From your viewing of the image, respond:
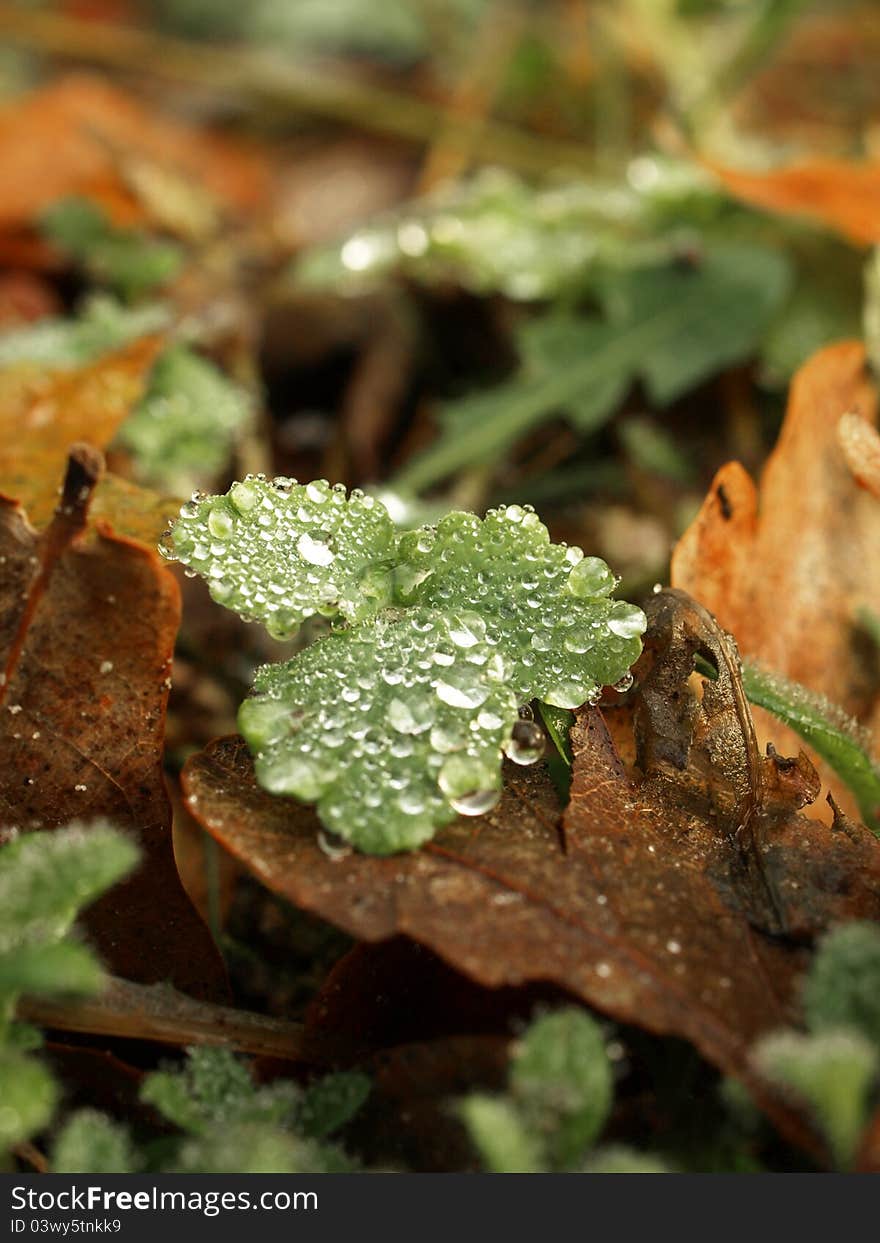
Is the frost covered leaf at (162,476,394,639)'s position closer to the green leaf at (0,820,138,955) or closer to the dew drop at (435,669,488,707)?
the dew drop at (435,669,488,707)

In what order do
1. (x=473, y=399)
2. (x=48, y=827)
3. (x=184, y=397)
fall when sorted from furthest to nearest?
(x=473, y=399), (x=184, y=397), (x=48, y=827)

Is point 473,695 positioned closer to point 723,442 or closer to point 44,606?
point 44,606

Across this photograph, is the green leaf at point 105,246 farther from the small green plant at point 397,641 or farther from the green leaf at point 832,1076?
the green leaf at point 832,1076

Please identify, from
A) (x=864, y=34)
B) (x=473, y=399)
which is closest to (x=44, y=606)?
(x=473, y=399)

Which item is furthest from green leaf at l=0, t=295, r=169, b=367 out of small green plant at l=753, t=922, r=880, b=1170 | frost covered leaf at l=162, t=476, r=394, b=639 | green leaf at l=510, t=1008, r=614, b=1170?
small green plant at l=753, t=922, r=880, b=1170

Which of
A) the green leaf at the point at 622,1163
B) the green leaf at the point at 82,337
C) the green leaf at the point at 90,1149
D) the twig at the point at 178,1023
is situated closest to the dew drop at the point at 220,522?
the twig at the point at 178,1023

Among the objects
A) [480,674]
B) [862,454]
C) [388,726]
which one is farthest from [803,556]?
[388,726]
